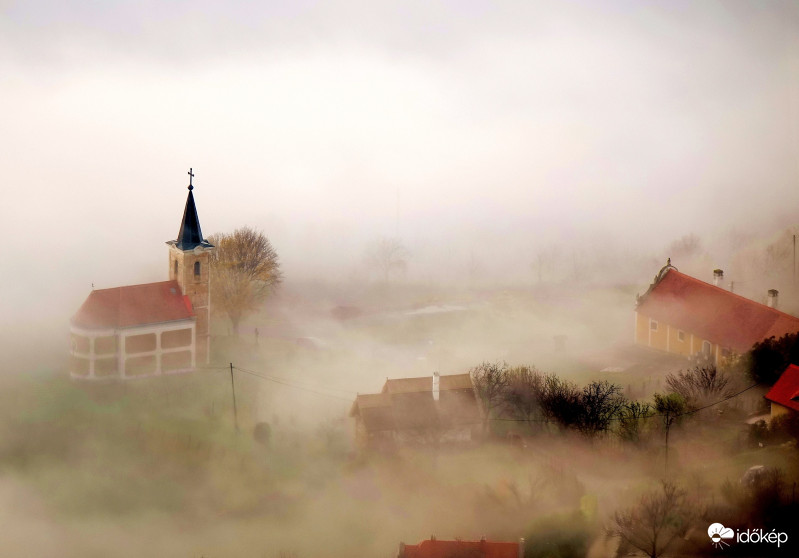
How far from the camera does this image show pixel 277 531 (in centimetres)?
4988

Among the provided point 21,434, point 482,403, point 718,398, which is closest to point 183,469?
point 21,434

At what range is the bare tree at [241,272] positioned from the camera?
6206cm

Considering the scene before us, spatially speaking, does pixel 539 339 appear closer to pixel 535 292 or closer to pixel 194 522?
pixel 535 292

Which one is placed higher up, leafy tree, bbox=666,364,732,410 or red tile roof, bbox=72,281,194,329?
red tile roof, bbox=72,281,194,329

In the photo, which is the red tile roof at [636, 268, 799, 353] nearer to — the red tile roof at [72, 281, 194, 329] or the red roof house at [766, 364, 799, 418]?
the red roof house at [766, 364, 799, 418]

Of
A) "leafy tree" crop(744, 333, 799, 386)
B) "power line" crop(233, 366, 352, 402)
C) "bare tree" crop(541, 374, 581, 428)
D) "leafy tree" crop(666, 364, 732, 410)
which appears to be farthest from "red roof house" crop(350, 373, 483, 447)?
"leafy tree" crop(744, 333, 799, 386)

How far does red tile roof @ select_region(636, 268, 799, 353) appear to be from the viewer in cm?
5984

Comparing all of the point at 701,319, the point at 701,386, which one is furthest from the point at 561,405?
the point at 701,319

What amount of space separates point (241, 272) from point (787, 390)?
101 feet

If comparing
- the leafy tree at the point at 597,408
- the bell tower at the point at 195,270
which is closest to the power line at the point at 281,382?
the bell tower at the point at 195,270

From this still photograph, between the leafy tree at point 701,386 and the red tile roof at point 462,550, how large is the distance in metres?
15.6

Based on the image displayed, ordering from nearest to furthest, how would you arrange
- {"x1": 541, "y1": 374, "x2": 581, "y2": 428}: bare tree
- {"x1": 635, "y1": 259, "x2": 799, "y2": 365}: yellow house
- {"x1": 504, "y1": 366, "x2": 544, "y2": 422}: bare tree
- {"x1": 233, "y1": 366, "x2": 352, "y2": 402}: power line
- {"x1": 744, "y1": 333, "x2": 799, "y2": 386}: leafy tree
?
{"x1": 541, "y1": 374, "x2": 581, "y2": 428}: bare tree
{"x1": 504, "y1": 366, "x2": 544, "y2": 422}: bare tree
{"x1": 744, "y1": 333, "x2": 799, "y2": 386}: leafy tree
{"x1": 233, "y1": 366, "x2": 352, "y2": 402}: power line
{"x1": 635, "y1": 259, "x2": 799, "y2": 365}: yellow house

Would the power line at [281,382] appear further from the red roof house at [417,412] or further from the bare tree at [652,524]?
the bare tree at [652,524]

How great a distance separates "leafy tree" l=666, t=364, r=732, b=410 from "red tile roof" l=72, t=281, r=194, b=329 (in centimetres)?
2606
